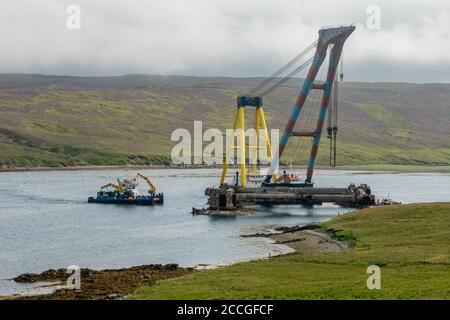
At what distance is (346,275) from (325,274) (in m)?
1.80

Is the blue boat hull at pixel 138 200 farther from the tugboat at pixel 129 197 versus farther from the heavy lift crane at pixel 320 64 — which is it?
the heavy lift crane at pixel 320 64

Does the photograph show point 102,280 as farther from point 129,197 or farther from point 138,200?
point 129,197

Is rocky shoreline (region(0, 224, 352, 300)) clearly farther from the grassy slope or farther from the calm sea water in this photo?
the calm sea water

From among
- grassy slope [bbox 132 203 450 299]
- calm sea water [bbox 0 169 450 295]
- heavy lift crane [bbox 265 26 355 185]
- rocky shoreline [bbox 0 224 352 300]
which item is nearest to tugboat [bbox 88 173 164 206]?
calm sea water [bbox 0 169 450 295]

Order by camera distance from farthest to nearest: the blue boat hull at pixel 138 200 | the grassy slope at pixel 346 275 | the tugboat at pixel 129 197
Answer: the tugboat at pixel 129 197
the blue boat hull at pixel 138 200
the grassy slope at pixel 346 275

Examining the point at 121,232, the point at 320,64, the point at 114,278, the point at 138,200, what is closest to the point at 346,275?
the point at 114,278

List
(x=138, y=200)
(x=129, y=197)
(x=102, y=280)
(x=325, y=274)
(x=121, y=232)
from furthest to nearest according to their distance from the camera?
(x=129, y=197) → (x=138, y=200) → (x=121, y=232) → (x=102, y=280) → (x=325, y=274)

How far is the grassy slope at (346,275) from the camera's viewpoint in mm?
43094

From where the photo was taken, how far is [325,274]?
167 ft

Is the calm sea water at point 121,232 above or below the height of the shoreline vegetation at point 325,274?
below

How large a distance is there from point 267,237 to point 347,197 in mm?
41699

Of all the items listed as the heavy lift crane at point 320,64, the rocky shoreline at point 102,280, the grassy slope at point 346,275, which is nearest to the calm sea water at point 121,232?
the rocky shoreline at point 102,280
